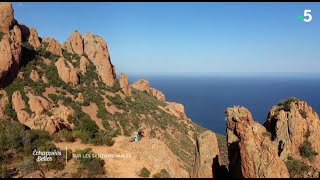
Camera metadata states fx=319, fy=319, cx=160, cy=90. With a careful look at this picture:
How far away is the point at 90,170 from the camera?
2375cm

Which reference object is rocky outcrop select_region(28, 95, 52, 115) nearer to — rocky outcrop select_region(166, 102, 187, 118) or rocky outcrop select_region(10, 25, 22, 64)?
rocky outcrop select_region(10, 25, 22, 64)

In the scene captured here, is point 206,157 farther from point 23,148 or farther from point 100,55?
point 100,55

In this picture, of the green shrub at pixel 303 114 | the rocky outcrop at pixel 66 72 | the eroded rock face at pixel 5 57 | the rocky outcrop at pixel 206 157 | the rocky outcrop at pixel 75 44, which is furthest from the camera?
the rocky outcrop at pixel 75 44

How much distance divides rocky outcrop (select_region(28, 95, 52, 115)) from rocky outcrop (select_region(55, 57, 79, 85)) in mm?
12916

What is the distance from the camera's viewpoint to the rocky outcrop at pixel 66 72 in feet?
216

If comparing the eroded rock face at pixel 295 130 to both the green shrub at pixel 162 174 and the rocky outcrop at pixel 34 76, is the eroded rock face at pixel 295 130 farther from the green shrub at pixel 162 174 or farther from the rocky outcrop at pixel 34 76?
the rocky outcrop at pixel 34 76

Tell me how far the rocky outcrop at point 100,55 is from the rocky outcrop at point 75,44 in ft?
4.38

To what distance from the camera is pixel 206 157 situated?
26.4 meters

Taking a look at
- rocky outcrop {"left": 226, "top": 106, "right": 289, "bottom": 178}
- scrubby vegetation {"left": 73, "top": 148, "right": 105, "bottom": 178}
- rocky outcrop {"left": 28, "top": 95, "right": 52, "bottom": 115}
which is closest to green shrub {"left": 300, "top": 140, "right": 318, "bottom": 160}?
rocky outcrop {"left": 226, "top": 106, "right": 289, "bottom": 178}

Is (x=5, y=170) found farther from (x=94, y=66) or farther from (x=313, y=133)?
(x=94, y=66)

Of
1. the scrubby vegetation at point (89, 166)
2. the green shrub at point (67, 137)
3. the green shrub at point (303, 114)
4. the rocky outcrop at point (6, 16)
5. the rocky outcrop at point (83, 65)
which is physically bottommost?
the scrubby vegetation at point (89, 166)

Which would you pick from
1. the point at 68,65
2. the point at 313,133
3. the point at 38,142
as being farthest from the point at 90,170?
the point at 68,65

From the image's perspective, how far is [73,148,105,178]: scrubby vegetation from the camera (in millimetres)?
23281

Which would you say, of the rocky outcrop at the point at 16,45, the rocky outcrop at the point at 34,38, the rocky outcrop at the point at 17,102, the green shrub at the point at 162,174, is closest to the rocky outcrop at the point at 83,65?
the rocky outcrop at the point at 34,38
